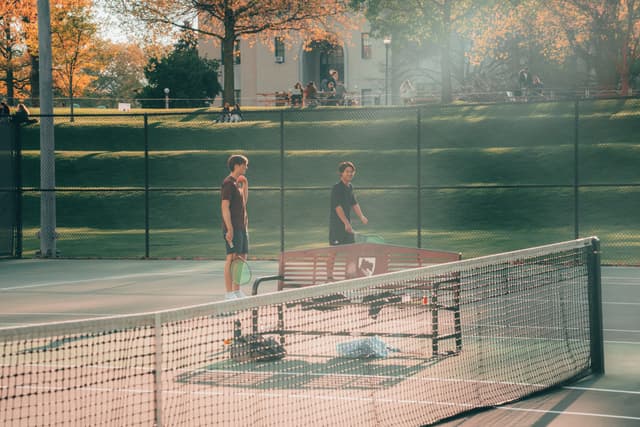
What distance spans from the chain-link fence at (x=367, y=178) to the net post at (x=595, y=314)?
12.8 metres

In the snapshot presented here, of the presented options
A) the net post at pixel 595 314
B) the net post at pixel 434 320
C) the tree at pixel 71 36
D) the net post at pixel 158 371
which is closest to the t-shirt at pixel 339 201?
the net post at pixel 434 320

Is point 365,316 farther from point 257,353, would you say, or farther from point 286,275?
point 286,275

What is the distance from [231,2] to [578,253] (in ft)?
129

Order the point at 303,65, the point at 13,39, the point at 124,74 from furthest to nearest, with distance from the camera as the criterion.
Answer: the point at 124,74
the point at 303,65
the point at 13,39

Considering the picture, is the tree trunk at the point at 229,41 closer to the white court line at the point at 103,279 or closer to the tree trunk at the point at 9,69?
the tree trunk at the point at 9,69

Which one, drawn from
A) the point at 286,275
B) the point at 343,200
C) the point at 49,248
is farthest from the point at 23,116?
the point at 286,275

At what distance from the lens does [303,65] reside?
82.7 meters

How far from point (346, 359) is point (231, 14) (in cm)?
4063

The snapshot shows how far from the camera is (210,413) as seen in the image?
22.2 ft

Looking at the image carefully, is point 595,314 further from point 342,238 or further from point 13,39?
point 13,39

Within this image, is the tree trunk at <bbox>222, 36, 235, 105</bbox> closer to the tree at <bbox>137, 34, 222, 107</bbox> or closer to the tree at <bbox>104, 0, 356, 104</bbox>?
the tree at <bbox>104, 0, 356, 104</bbox>

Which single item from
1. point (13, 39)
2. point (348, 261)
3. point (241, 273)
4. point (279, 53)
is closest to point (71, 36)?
point (13, 39)

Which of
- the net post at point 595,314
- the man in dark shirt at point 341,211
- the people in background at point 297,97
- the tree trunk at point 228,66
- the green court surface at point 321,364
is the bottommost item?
the green court surface at point 321,364

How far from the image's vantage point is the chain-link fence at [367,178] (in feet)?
88.4
